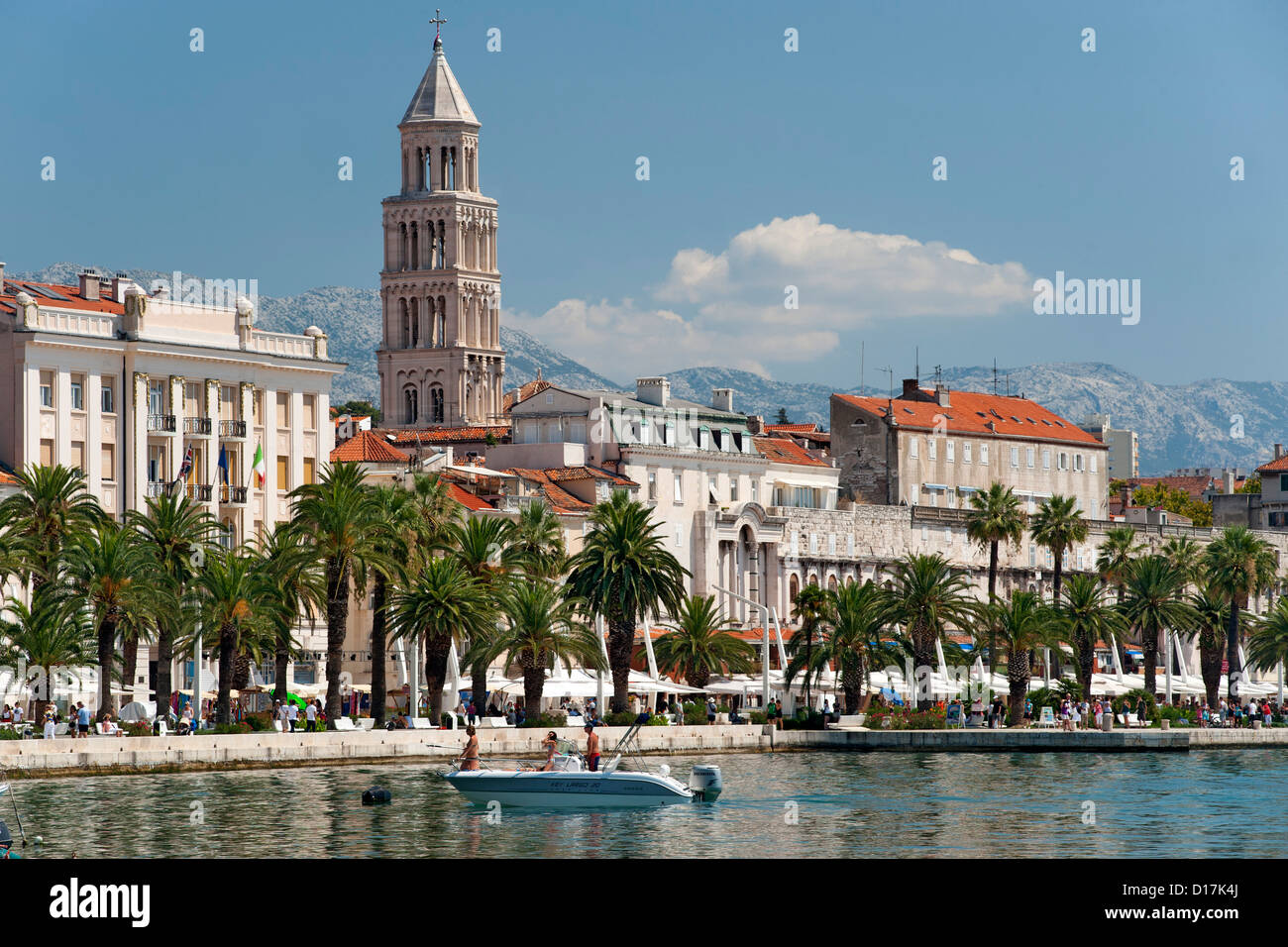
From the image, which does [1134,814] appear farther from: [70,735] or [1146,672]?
[1146,672]

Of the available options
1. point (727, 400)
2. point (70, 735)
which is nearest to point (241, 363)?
point (70, 735)

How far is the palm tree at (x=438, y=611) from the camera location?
7544 centimetres

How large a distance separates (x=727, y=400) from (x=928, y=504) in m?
18.8

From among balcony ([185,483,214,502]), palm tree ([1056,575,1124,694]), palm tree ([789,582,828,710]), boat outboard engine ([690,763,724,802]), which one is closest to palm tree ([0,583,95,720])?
balcony ([185,483,214,502])

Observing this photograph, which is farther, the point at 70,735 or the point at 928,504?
the point at 928,504

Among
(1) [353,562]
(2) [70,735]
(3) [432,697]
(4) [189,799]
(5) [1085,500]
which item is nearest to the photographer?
(4) [189,799]

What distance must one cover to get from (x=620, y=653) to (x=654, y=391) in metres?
42.8

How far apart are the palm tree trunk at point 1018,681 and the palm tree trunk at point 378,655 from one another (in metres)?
31.1

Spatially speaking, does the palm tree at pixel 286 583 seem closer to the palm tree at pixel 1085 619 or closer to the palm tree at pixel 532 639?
the palm tree at pixel 532 639

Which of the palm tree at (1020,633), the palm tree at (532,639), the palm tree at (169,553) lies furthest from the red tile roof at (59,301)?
the palm tree at (1020,633)

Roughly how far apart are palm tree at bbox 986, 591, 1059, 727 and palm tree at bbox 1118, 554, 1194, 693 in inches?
550

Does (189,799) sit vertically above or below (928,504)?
below
